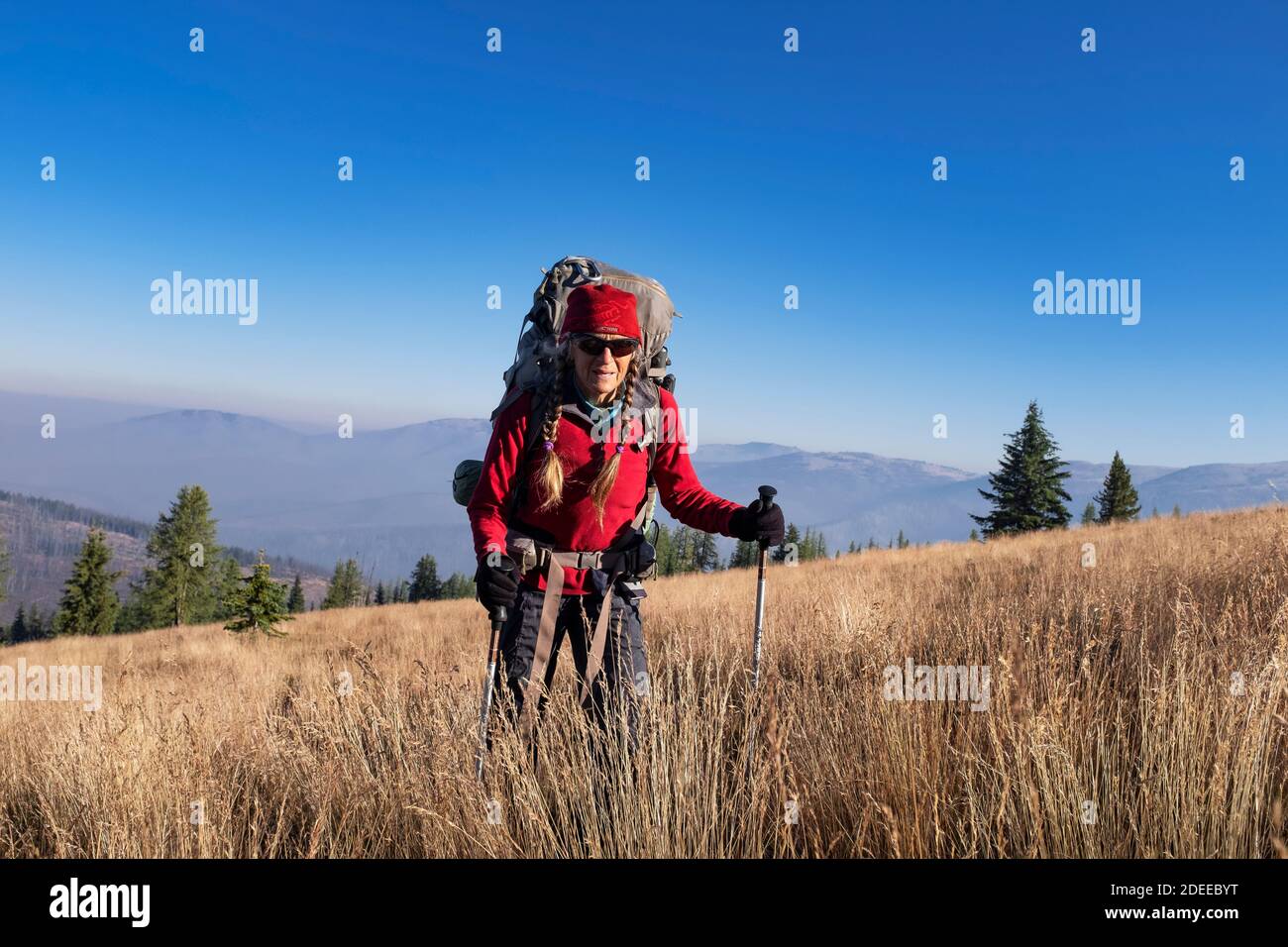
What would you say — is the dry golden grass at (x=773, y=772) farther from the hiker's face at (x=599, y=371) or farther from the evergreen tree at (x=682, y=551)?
the evergreen tree at (x=682, y=551)

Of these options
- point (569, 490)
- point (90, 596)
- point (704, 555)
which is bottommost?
point (704, 555)

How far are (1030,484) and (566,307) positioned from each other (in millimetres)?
38071

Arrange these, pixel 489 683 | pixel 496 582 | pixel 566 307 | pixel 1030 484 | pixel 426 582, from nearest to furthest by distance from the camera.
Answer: pixel 496 582
pixel 489 683
pixel 566 307
pixel 1030 484
pixel 426 582

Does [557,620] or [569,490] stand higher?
[569,490]

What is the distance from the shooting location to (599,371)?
10.4ft

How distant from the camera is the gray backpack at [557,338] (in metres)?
3.37

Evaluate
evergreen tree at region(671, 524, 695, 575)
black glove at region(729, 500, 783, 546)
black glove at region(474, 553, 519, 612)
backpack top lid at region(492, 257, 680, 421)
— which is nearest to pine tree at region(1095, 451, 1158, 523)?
evergreen tree at region(671, 524, 695, 575)

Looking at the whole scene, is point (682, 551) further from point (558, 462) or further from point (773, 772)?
point (773, 772)

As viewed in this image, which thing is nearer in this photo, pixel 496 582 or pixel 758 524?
pixel 496 582

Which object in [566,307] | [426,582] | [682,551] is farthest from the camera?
[682,551]

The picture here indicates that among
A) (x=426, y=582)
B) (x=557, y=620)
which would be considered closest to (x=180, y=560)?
(x=426, y=582)
